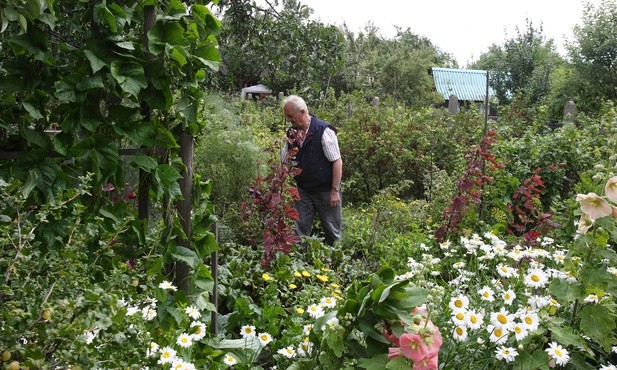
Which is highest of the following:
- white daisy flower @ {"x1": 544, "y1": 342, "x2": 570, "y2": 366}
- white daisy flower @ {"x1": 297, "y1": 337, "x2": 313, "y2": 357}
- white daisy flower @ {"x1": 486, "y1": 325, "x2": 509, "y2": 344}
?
white daisy flower @ {"x1": 486, "y1": 325, "x2": 509, "y2": 344}

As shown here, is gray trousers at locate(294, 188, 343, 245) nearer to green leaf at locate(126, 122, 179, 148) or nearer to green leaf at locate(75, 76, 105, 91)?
green leaf at locate(126, 122, 179, 148)

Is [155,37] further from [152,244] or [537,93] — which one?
[537,93]

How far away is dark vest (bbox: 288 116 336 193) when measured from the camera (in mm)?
5129

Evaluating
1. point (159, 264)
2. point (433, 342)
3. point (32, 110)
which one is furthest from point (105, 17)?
point (433, 342)

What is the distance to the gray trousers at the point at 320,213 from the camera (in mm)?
5367

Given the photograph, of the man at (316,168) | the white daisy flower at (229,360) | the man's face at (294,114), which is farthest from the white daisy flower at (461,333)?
the man's face at (294,114)

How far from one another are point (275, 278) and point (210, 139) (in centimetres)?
379

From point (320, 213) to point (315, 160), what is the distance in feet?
1.83

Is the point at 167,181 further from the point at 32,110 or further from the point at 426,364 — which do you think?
the point at 426,364

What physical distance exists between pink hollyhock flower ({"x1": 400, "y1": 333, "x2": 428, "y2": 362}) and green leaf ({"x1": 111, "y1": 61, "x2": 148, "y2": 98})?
1.23 meters

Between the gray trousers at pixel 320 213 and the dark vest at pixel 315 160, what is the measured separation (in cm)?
12

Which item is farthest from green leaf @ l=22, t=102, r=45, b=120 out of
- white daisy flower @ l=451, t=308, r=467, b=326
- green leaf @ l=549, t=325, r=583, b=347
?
green leaf @ l=549, t=325, r=583, b=347

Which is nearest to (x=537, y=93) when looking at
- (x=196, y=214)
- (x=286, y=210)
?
(x=286, y=210)

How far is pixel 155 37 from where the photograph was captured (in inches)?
80.3
